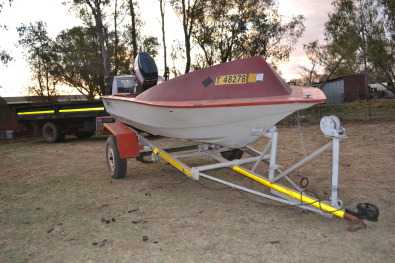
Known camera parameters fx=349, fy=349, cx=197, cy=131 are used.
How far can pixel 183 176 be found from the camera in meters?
5.75

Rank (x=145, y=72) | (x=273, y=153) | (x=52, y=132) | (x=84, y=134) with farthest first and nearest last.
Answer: (x=84, y=134), (x=52, y=132), (x=145, y=72), (x=273, y=153)

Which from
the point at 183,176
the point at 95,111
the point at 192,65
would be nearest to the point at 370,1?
the point at 192,65

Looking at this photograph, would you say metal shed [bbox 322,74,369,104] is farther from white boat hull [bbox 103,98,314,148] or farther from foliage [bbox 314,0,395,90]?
white boat hull [bbox 103,98,314,148]

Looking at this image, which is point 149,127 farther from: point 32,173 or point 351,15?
point 351,15

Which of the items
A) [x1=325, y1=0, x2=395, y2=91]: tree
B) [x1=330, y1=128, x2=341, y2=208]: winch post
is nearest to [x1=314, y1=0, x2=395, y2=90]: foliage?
[x1=325, y1=0, x2=395, y2=91]: tree

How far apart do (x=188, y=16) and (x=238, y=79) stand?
15172 mm

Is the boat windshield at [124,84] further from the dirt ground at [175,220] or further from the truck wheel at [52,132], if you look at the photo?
the dirt ground at [175,220]

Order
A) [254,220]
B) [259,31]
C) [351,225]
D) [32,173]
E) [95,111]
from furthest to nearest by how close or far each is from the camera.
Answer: [259,31]
[95,111]
[32,173]
[254,220]
[351,225]

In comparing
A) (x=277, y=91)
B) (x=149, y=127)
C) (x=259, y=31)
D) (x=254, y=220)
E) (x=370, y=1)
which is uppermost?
(x=370, y=1)

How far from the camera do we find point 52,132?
11.3 metres

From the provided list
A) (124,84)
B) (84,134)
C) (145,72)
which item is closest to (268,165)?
(145,72)

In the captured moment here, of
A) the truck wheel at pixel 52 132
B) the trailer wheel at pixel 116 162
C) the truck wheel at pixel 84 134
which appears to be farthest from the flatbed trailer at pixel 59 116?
the trailer wheel at pixel 116 162

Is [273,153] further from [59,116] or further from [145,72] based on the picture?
[59,116]

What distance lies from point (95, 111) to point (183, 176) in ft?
18.9
